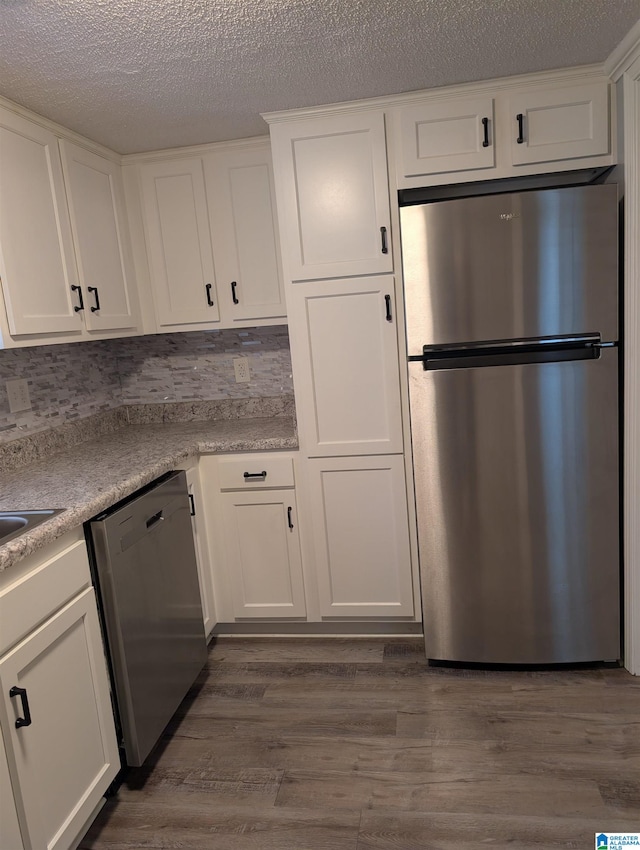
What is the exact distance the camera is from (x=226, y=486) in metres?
2.58

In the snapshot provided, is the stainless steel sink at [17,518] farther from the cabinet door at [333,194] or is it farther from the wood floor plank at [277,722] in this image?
the cabinet door at [333,194]

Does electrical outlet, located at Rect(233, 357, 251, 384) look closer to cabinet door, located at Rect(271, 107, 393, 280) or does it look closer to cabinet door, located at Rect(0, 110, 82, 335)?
cabinet door, located at Rect(271, 107, 393, 280)

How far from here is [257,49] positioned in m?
1.80

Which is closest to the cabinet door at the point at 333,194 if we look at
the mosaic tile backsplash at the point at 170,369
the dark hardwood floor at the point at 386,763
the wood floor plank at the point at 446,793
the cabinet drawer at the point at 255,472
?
the mosaic tile backsplash at the point at 170,369

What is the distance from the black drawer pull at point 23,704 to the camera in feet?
4.48

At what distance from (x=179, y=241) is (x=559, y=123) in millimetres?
1560

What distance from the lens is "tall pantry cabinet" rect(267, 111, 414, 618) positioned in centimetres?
230

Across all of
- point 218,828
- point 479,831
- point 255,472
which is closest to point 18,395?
point 255,472

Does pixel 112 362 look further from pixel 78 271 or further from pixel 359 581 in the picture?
pixel 359 581

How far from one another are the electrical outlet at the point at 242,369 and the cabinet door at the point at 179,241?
327 mm

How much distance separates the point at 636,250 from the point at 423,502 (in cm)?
111

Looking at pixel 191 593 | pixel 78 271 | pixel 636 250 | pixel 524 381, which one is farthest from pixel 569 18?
pixel 191 593

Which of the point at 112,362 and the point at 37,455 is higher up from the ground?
the point at 112,362

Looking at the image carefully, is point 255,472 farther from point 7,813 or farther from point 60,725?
point 7,813
